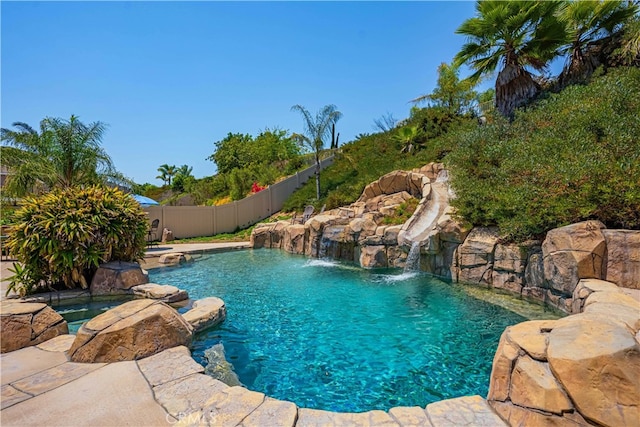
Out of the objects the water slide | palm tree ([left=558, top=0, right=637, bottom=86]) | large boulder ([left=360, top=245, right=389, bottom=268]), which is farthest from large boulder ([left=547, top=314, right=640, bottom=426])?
palm tree ([left=558, top=0, right=637, bottom=86])

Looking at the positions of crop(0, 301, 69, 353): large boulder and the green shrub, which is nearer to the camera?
crop(0, 301, 69, 353): large boulder

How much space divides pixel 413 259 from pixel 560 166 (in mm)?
4025

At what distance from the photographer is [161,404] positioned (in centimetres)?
241

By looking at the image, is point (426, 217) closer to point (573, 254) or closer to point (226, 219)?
point (573, 254)

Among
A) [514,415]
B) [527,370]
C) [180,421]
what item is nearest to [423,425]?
[514,415]

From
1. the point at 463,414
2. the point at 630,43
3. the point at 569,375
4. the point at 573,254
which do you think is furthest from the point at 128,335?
the point at 630,43

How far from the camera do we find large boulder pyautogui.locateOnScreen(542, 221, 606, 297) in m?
4.86

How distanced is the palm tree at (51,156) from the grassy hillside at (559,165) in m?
12.4

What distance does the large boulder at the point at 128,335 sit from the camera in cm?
321

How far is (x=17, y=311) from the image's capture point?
374 cm

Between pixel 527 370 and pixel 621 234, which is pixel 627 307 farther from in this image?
pixel 527 370

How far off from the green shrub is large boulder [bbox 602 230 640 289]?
0.51 m

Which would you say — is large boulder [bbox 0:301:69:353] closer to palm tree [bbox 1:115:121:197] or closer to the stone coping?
the stone coping

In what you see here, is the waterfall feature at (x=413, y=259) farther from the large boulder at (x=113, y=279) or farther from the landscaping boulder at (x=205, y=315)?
the large boulder at (x=113, y=279)
